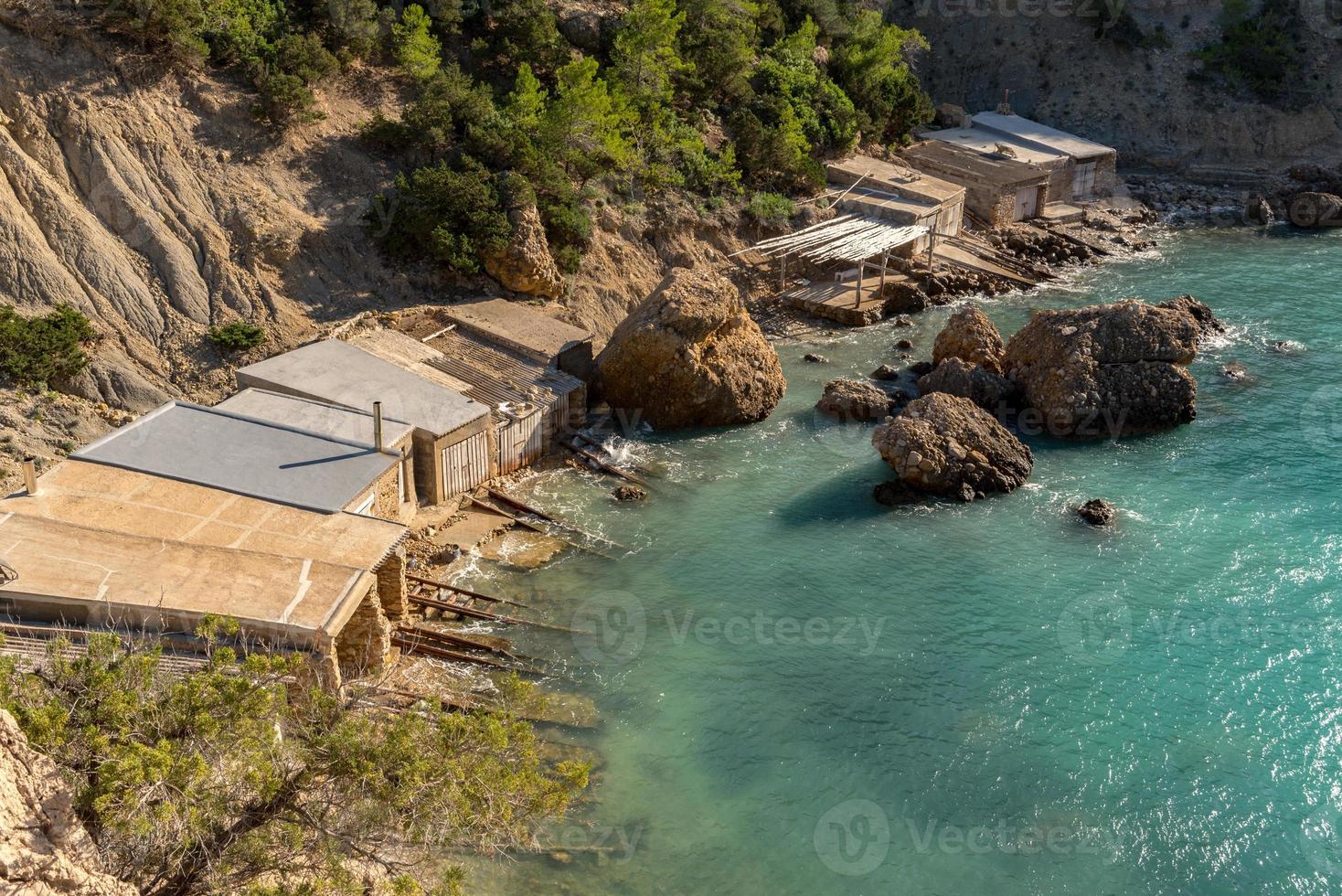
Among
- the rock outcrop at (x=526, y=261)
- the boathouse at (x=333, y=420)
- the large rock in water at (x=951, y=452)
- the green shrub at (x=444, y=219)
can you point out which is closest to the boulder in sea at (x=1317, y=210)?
the large rock in water at (x=951, y=452)

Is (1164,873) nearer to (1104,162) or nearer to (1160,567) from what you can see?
(1160,567)

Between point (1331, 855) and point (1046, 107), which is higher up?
point (1046, 107)

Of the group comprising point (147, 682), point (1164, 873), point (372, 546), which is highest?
point (147, 682)

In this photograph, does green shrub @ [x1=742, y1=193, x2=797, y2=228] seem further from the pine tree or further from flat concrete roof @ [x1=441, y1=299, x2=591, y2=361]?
the pine tree

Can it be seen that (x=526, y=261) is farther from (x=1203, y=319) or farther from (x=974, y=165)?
(x=974, y=165)

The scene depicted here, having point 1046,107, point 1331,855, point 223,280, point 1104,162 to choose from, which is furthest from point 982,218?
point 1331,855

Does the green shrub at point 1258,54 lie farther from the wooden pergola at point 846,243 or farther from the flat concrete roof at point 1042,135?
the wooden pergola at point 846,243
